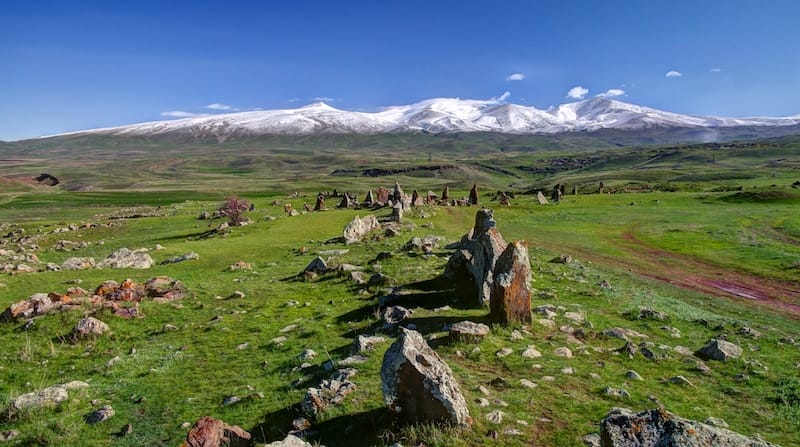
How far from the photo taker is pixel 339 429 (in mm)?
9883

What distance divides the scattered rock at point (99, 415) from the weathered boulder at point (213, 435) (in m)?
4.14

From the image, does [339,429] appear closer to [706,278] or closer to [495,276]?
[495,276]

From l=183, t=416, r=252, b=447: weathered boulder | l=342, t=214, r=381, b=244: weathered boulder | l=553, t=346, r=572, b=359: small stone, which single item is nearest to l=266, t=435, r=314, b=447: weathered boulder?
l=183, t=416, r=252, b=447: weathered boulder

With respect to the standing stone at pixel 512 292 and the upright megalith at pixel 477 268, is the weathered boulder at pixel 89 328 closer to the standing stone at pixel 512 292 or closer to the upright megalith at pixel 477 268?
the upright megalith at pixel 477 268

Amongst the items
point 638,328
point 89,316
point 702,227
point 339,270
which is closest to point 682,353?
point 638,328

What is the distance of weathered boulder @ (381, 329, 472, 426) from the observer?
30.6ft

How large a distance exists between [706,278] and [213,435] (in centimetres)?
3521

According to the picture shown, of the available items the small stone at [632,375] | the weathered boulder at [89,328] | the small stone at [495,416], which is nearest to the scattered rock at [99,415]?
the weathered boulder at [89,328]

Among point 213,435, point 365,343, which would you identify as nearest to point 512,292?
point 365,343

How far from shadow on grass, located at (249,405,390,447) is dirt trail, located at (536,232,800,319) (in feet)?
82.5

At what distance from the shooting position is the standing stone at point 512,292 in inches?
642

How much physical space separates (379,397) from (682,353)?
10302 millimetres

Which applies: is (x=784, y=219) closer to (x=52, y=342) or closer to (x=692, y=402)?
(x=692, y=402)

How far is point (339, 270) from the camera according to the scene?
27203 millimetres
